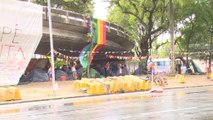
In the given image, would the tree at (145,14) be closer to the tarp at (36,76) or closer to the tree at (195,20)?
the tree at (195,20)

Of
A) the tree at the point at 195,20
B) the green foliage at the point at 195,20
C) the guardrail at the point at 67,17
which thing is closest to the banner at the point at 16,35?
the guardrail at the point at 67,17

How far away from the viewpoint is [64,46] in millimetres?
39250

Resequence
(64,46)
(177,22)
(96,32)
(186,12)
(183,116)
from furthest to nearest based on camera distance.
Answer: (177,22) → (186,12) → (64,46) → (96,32) → (183,116)

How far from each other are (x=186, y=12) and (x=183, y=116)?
35.6m

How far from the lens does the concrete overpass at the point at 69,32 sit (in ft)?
101

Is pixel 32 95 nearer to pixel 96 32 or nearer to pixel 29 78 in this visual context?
pixel 29 78

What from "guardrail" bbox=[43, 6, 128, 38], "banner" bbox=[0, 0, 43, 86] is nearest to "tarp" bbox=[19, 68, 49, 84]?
"banner" bbox=[0, 0, 43, 86]

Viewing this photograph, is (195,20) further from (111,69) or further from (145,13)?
(111,69)

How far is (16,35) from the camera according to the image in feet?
88.7

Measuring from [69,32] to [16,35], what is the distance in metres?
7.84

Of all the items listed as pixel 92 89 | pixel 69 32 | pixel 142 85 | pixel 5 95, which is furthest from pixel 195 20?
pixel 5 95

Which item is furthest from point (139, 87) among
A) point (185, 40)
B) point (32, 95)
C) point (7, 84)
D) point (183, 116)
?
point (185, 40)

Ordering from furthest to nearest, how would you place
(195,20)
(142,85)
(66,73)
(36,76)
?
1. (195,20)
2. (66,73)
3. (36,76)
4. (142,85)

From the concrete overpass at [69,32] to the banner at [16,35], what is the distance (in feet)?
5.49
